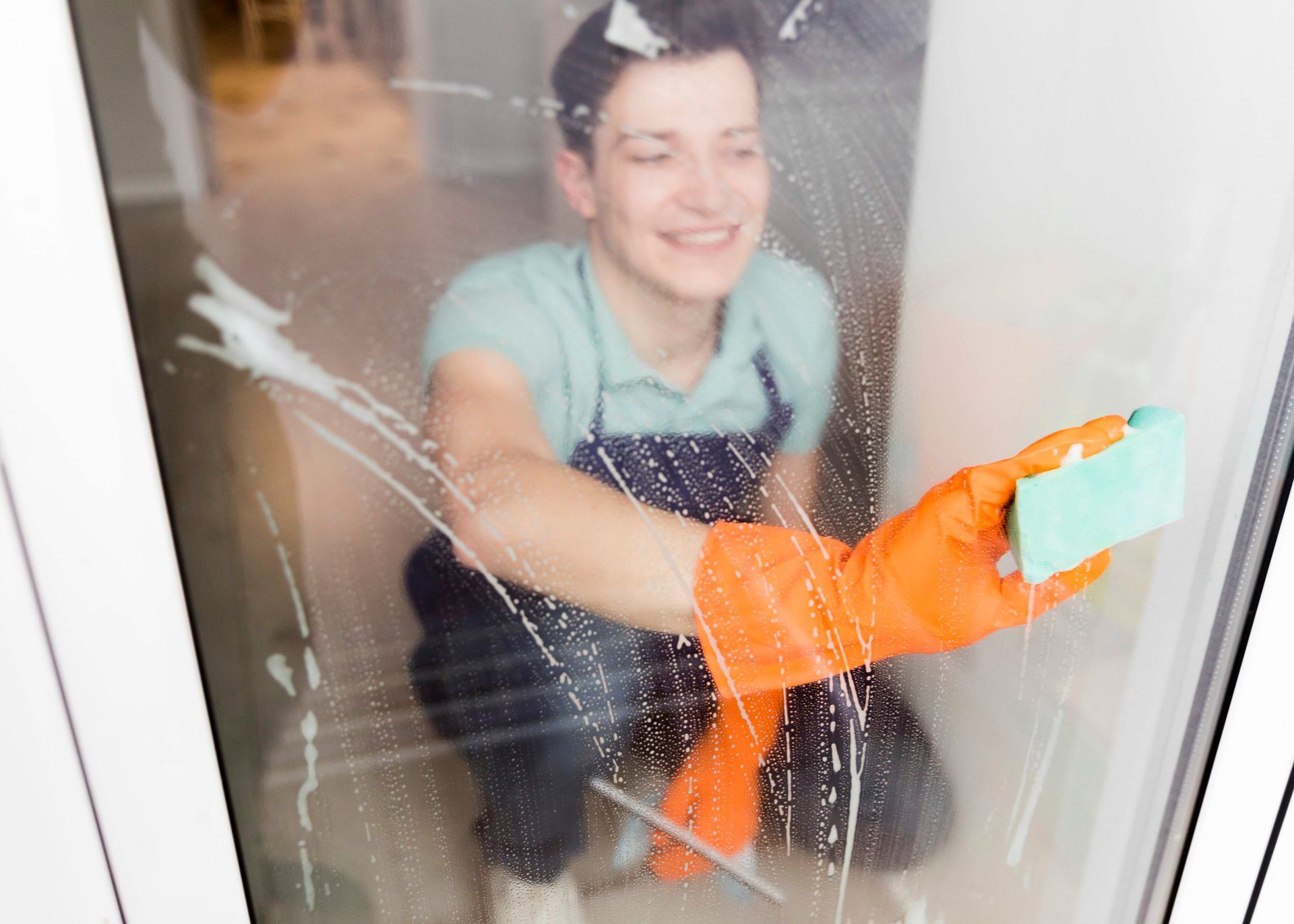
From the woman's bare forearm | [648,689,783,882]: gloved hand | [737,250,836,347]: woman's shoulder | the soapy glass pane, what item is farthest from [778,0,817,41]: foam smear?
[648,689,783,882]: gloved hand

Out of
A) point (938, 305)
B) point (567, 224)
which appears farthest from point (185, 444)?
point (938, 305)

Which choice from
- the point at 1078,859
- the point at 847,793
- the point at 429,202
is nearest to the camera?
the point at 429,202

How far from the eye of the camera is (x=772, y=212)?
474mm

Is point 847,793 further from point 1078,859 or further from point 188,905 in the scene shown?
point 188,905

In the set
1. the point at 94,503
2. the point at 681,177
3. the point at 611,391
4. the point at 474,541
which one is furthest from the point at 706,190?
the point at 94,503

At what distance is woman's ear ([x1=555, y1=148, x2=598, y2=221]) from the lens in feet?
1.42

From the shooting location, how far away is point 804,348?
0.51 meters

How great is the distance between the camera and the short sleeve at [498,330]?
44 cm

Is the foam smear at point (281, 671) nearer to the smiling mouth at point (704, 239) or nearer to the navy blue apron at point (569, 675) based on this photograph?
the navy blue apron at point (569, 675)

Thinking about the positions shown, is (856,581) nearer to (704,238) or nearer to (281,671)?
(704,238)

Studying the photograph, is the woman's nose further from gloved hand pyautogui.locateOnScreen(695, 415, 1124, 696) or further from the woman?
gloved hand pyautogui.locateOnScreen(695, 415, 1124, 696)

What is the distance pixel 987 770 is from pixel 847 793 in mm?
132

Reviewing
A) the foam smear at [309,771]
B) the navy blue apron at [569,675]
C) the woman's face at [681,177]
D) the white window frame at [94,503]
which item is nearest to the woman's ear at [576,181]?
the woman's face at [681,177]

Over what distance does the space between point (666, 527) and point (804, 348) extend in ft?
0.44
